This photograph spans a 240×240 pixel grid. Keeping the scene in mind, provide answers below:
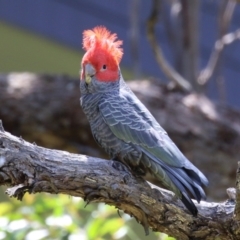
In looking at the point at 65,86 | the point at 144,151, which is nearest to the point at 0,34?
the point at 65,86

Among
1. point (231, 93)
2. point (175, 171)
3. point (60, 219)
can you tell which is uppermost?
point (231, 93)

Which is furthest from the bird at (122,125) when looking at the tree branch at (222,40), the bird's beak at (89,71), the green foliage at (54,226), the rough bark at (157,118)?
the tree branch at (222,40)

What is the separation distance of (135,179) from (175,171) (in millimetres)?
162

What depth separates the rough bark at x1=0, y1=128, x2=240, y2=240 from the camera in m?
2.33

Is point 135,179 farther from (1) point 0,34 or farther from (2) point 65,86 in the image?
(1) point 0,34

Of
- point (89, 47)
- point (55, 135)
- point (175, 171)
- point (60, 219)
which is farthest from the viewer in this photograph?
point (55, 135)

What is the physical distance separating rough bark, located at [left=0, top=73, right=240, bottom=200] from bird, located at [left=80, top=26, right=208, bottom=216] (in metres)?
1.26

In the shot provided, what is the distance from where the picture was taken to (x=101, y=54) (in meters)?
2.72

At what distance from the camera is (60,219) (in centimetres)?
335

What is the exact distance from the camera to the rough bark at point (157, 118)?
4.10 m

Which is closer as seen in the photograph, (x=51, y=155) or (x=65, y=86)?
(x=51, y=155)

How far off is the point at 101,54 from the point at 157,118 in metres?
1.44

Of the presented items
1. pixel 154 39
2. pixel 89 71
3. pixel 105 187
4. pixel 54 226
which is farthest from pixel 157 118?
pixel 105 187

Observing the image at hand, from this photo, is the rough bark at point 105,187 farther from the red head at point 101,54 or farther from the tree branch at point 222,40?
the tree branch at point 222,40
